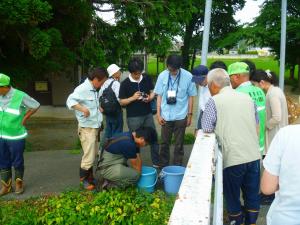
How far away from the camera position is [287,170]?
207 cm

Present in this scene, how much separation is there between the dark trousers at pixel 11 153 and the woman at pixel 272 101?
308 cm

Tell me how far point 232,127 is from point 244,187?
0.76m

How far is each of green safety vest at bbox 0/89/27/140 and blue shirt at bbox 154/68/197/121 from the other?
1.87m

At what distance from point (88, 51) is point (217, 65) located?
4.45 metres

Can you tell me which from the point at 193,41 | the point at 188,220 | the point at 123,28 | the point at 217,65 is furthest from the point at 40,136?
the point at 193,41

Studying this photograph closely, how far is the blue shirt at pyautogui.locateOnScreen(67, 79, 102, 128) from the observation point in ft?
15.9

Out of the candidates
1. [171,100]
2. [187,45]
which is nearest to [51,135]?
[171,100]

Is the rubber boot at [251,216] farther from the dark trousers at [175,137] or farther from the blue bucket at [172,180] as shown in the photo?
the dark trousers at [175,137]

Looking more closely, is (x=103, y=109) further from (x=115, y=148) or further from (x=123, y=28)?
(x=123, y=28)

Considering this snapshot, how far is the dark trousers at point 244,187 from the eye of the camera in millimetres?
3383

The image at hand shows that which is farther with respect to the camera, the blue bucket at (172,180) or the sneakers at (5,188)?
the sneakers at (5,188)

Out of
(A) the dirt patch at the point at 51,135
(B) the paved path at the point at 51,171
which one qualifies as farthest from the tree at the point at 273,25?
(B) the paved path at the point at 51,171

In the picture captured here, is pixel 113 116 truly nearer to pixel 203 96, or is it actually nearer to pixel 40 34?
pixel 203 96

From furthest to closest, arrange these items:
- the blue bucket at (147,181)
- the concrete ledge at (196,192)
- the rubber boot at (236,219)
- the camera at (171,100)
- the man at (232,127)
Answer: the camera at (171,100) → the blue bucket at (147,181) → the rubber boot at (236,219) → the man at (232,127) → the concrete ledge at (196,192)
